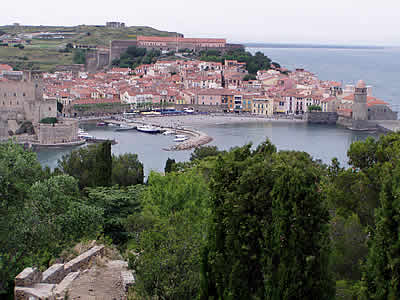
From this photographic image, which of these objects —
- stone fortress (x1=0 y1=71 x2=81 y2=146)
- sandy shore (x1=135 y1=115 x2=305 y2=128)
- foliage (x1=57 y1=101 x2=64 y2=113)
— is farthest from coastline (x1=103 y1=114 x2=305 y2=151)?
stone fortress (x1=0 y1=71 x2=81 y2=146)

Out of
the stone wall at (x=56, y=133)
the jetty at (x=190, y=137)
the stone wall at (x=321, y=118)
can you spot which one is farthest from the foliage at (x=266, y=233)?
the stone wall at (x=321, y=118)

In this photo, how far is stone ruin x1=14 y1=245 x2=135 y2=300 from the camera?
12.8ft

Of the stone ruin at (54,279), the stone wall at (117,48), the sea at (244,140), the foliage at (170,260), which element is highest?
the stone wall at (117,48)

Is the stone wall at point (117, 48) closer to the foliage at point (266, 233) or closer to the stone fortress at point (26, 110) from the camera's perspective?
the stone fortress at point (26, 110)

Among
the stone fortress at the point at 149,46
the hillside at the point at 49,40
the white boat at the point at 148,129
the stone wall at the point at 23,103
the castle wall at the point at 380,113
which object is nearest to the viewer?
the stone wall at the point at 23,103

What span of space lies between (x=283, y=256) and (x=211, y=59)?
4052 cm

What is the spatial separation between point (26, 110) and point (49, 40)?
1329 inches

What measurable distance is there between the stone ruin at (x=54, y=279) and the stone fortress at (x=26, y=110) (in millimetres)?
18156

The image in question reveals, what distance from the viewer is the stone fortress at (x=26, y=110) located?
2242cm

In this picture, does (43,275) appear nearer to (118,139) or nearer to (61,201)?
(61,201)

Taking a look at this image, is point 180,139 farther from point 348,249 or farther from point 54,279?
point 54,279

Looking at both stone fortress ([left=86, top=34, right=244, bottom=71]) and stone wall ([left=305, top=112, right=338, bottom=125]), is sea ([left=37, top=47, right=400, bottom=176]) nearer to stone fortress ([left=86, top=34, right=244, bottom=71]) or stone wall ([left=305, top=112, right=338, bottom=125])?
stone wall ([left=305, top=112, right=338, bottom=125])

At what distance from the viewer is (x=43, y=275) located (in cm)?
421

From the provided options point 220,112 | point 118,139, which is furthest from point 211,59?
point 118,139
